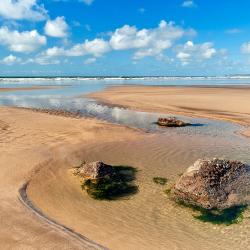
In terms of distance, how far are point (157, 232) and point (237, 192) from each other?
292 centimetres

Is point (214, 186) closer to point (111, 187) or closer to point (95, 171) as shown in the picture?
point (111, 187)

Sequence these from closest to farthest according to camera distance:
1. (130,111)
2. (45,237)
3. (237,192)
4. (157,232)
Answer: (45,237), (157,232), (237,192), (130,111)

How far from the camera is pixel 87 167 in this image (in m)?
11.5

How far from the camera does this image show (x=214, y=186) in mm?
9711

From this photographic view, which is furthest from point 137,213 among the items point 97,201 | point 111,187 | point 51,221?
point 51,221

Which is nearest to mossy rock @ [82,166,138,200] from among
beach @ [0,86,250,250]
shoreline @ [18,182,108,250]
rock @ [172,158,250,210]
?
beach @ [0,86,250,250]

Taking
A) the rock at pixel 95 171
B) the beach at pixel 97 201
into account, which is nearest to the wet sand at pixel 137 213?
the beach at pixel 97 201

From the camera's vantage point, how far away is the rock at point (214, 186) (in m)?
9.46

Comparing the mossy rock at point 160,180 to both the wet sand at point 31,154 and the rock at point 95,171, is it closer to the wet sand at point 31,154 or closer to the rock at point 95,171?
the rock at point 95,171

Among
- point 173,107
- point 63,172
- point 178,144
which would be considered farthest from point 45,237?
point 173,107

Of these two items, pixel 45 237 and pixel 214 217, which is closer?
pixel 45 237

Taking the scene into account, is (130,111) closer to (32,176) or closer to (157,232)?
(32,176)

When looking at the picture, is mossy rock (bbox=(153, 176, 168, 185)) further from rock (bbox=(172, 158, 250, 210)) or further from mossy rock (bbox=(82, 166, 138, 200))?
rock (bbox=(172, 158, 250, 210))

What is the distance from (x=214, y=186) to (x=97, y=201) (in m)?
3.14
